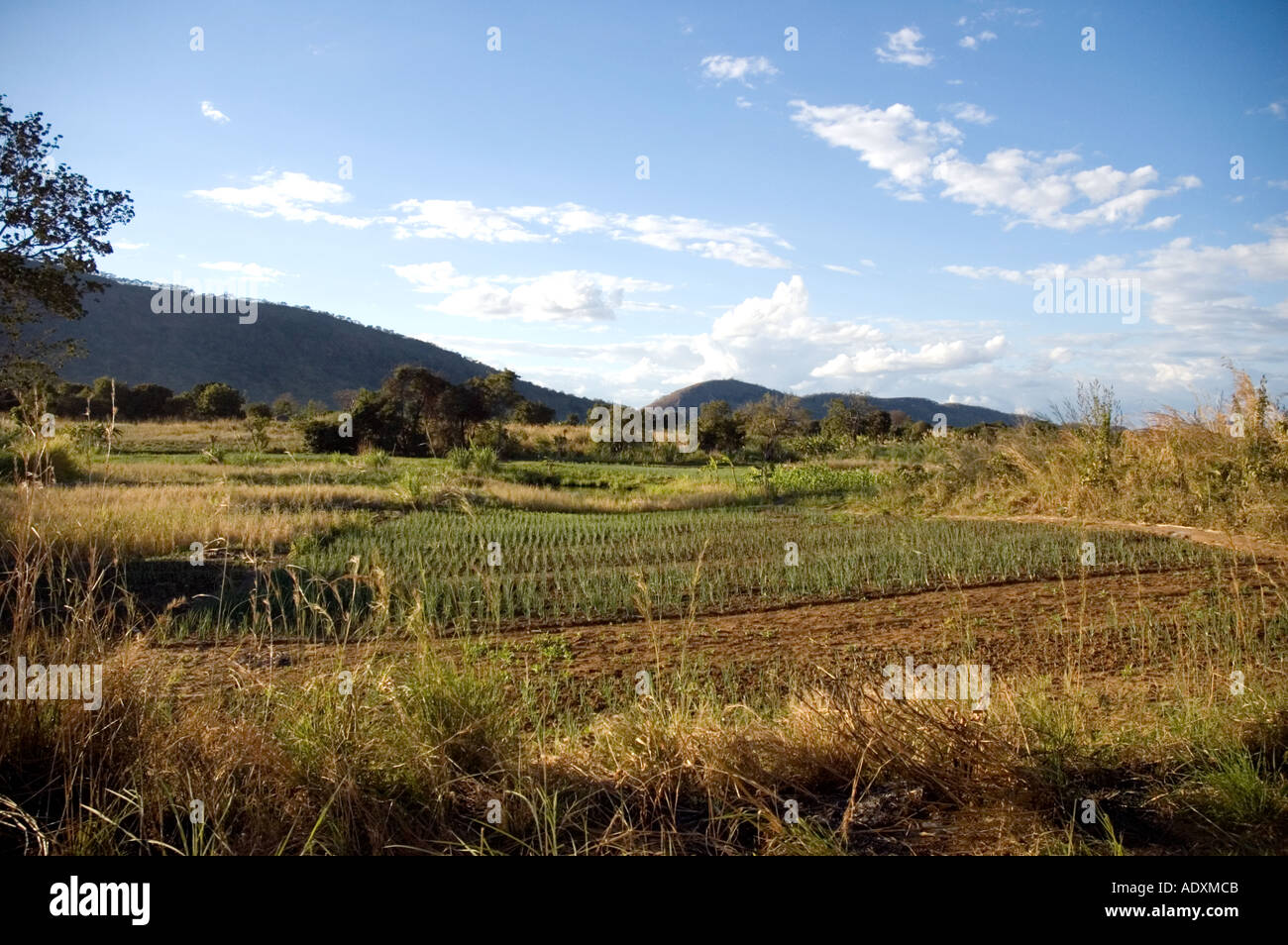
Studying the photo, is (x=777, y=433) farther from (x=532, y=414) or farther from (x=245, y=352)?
(x=245, y=352)

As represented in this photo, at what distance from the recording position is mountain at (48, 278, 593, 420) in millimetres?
62719

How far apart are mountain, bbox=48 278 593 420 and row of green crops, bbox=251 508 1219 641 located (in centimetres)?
5502

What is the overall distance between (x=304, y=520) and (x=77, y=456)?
10984mm

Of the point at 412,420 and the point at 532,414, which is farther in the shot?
the point at 532,414

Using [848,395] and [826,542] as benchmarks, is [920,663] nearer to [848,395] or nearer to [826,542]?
[826,542]

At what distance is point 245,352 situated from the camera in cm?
7144

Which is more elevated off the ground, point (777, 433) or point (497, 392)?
point (497, 392)

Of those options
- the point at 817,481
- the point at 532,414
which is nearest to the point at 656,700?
the point at 817,481

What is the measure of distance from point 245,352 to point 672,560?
70.5m

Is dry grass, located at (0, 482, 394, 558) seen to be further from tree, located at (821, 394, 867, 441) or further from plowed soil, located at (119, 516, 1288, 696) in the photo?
tree, located at (821, 394, 867, 441)

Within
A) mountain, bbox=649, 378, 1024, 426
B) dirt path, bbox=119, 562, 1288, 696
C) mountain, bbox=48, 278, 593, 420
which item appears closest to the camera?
dirt path, bbox=119, 562, 1288, 696

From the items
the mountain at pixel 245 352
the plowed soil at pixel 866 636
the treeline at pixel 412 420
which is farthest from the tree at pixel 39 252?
the mountain at pixel 245 352

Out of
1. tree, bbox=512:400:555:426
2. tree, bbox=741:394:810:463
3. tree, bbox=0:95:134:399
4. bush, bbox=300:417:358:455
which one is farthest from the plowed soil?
tree, bbox=512:400:555:426
